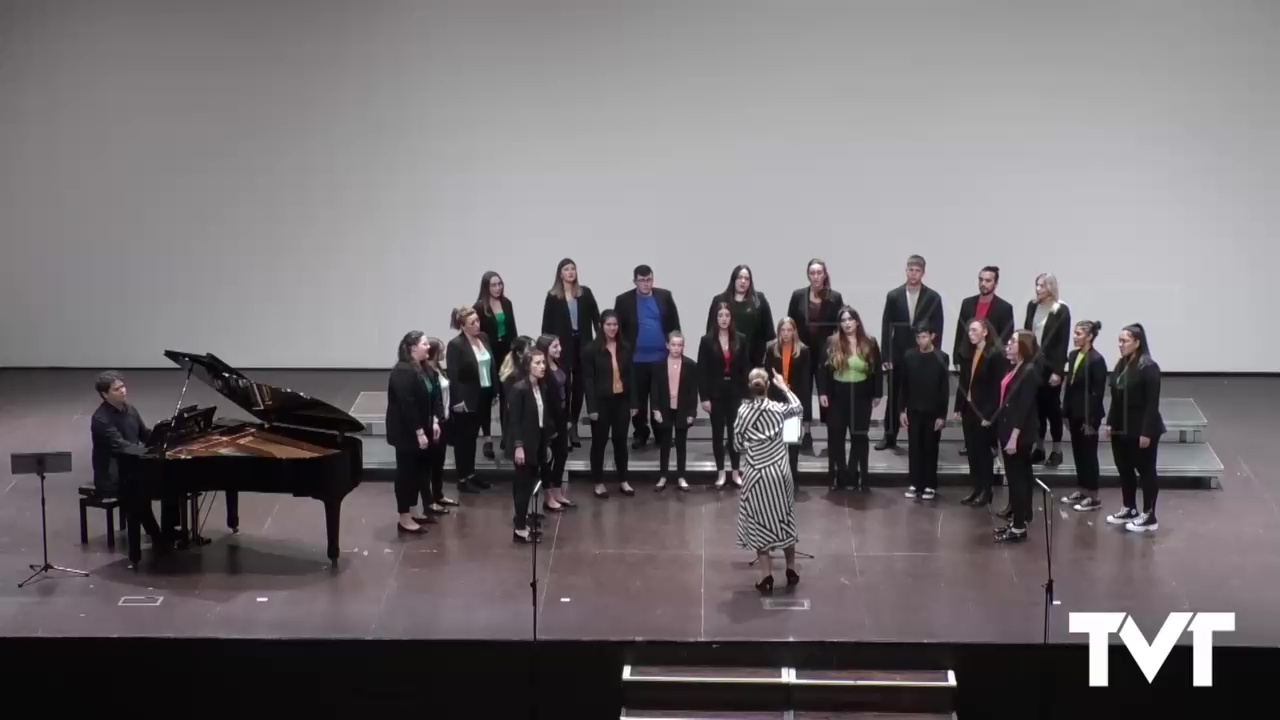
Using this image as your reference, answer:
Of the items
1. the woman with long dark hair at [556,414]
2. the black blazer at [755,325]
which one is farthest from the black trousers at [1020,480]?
the woman with long dark hair at [556,414]

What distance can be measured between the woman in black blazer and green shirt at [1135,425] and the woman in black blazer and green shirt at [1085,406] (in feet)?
0.52

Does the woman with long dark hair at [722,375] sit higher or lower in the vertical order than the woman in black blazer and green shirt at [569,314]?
lower

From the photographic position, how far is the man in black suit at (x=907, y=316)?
Answer: 35.0ft

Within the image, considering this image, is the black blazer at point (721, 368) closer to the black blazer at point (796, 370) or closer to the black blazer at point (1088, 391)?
the black blazer at point (796, 370)

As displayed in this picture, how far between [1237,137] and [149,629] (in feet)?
29.9

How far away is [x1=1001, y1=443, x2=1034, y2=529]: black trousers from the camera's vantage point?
9.62 metres

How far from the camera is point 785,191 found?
1292cm

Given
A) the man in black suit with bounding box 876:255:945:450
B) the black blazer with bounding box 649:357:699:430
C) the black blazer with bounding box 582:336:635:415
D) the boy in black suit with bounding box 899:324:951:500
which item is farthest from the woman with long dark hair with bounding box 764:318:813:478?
the black blazer with bounding box 582:336:635:415

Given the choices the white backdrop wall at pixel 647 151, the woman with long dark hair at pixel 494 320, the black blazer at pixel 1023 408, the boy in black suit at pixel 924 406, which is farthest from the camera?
the white backdrop wall at pixel 647 151

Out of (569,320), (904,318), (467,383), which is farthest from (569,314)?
(904,318)

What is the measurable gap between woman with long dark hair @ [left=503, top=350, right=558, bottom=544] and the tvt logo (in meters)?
3.26

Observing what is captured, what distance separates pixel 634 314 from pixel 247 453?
2.88m

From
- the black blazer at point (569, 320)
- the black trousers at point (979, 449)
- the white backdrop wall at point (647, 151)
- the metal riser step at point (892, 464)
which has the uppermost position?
the white backdrop wall at point (647, 151)

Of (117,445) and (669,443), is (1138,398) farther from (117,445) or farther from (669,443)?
(117,445)
